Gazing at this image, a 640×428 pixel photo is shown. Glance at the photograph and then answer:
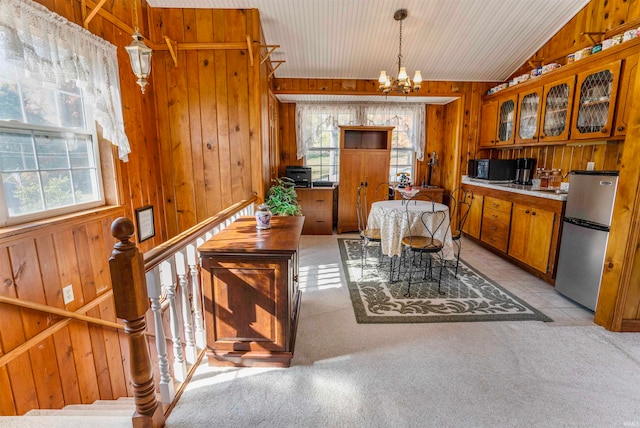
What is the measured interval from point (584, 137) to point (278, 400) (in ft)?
12.3

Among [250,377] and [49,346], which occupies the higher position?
[49,346]

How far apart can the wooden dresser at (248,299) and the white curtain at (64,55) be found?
1.40 metres

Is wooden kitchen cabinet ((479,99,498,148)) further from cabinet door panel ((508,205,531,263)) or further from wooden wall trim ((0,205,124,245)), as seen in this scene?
wooden wall trim ((0,205,124,245))

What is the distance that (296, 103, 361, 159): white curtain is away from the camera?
18.2 ft

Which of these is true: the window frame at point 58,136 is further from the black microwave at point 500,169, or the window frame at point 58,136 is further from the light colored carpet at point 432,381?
the black microwave at point 500,169

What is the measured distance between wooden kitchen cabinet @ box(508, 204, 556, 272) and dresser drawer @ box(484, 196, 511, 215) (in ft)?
0.40

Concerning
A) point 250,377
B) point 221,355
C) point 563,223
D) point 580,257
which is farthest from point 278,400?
point 563,223

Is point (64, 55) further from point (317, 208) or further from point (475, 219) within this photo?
point (475, 219)

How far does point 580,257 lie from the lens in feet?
8.77

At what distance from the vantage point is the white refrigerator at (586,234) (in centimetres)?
243

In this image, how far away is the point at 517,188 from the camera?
3768mm

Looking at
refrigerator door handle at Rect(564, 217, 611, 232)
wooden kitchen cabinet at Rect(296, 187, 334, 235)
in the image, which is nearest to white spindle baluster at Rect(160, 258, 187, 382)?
refrigerator door handle at Rect(564, 217, 611, 232)

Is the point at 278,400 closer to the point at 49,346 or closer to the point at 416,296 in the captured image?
the point at 49,346

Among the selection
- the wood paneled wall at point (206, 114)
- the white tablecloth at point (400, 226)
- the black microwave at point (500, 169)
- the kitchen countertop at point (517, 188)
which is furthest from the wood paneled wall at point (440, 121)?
the white tablecloth at point (400, 226)
